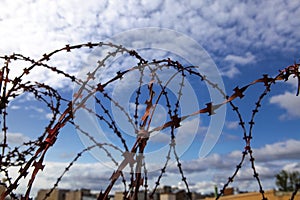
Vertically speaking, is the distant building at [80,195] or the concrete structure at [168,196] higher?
the distant building at [80,195]

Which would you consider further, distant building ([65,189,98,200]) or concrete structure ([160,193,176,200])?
distant building ([65,189,98,200])

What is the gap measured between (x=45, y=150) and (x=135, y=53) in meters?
0.96

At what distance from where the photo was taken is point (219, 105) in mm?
1789

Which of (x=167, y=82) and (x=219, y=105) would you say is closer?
(x=219, y=105)

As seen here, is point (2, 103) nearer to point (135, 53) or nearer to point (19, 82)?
point (19, 82)

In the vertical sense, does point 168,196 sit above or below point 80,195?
below

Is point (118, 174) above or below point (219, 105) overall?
below

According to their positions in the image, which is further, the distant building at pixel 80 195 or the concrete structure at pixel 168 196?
the distant building at pixel 80 195

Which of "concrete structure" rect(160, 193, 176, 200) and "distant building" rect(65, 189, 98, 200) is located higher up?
→ "distant building" rect(65, 189, 98, 200)

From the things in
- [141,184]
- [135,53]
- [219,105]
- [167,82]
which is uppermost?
[135,53]

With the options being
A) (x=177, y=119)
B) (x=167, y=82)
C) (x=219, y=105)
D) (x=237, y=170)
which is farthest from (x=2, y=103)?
(x=237, y=170)

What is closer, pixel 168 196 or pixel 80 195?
pixel 168 196

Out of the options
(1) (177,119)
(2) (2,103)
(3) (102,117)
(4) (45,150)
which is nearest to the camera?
(1) (177,119)

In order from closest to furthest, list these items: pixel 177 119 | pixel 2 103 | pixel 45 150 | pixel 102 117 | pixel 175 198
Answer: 1. pixel 177 119
2. pixel 45 150
3. pixel 2 103
4. pixel 102 117
5. pixel 175 198
